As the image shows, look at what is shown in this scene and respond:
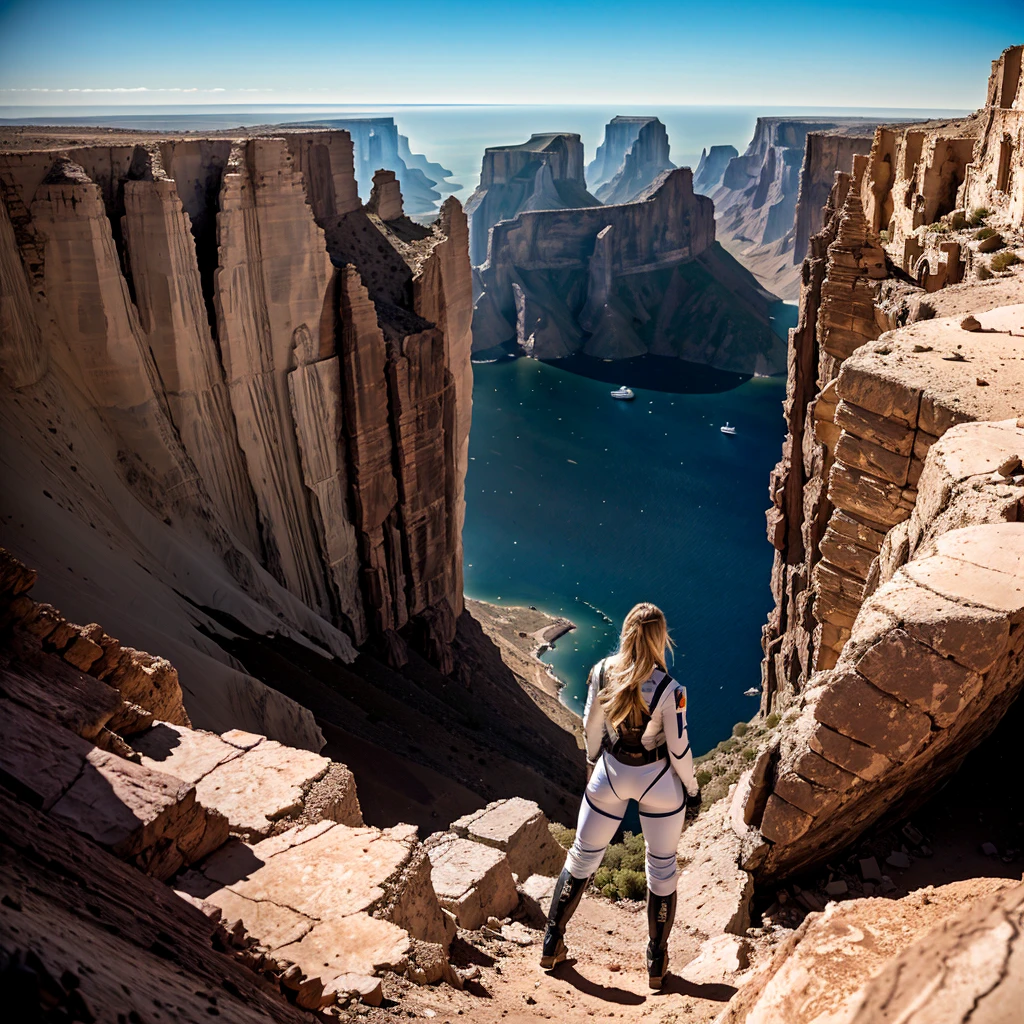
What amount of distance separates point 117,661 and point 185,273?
14.7 m

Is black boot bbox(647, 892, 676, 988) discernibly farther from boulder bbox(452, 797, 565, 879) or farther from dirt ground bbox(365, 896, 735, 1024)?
boulder bbox(452, 797, 565, 879)

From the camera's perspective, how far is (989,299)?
15445 mm

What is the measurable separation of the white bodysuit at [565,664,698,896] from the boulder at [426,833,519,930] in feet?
8.65

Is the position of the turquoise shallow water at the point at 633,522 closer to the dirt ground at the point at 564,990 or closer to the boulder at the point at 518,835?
the boulder at the point at 518,835

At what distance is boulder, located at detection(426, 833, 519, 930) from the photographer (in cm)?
875

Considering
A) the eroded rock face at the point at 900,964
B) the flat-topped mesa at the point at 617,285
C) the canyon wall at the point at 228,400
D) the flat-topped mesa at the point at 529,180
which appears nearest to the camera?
the eroded rock face at the point at 900,964

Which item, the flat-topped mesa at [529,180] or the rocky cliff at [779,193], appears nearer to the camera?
the rocky cliff at [779,193]

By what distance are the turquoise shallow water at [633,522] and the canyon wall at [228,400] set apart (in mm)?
10212

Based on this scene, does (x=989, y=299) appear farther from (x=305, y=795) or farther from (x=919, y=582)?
(x=305, y=795)

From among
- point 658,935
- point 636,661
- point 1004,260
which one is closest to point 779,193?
point 1004,260

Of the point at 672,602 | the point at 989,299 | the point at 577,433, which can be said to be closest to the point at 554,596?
the point at 672,602

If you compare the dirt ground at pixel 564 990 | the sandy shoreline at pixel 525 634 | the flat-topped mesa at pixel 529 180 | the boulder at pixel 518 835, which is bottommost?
the sandy shoreline at pixel 525 634

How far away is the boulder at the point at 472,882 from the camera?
875cm

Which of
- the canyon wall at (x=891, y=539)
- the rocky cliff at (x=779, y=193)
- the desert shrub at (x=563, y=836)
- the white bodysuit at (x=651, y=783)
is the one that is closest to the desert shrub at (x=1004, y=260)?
the canyon wall at (x=891, y=539)
